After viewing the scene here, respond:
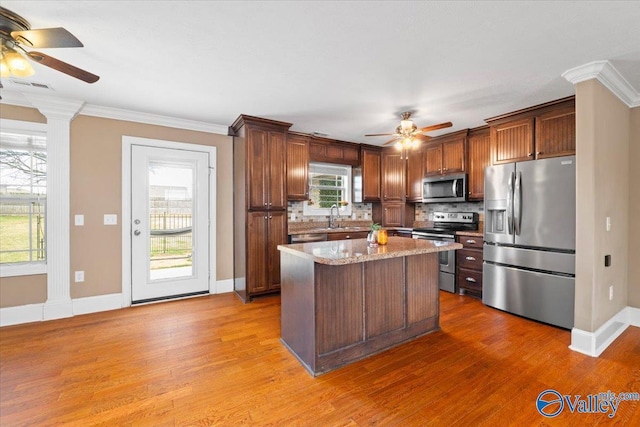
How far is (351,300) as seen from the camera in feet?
7.57

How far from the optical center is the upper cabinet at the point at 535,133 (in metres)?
3.04

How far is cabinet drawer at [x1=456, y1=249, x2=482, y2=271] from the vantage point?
3.87 metres

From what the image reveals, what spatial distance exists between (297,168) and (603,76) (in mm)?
3516

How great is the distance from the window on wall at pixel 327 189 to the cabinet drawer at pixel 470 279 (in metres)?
2.21

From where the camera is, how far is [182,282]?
3.97 meters

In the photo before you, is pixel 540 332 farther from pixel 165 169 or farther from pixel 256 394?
pixel 165 169

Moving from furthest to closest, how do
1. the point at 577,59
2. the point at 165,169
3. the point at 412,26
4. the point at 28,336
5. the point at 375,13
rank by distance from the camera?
1. the point at 165,169
2. the point at 28,336
3. the point at 577,59
4. the point at 412,26
5. the point at 375,13

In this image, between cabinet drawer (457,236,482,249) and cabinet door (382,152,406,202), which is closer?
cabinet drawer (457,236,482,249)

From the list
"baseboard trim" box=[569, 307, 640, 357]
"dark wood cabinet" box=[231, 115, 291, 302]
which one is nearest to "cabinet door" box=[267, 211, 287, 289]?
"dark wood cabinet" box=[231, 115, 291, 302]

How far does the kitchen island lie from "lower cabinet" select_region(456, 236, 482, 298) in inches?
57.8

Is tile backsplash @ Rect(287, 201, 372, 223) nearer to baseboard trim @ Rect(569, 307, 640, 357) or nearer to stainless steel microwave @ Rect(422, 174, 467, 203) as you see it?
stainless steel microwave @ Rect(422, 174, 467, 203)

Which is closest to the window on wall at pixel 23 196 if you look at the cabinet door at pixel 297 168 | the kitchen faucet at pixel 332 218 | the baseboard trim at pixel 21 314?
the baseboard trim at pixel 21 314

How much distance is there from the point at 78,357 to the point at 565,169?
15.9ft

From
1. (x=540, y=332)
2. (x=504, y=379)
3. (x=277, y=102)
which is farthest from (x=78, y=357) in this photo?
(x=540, y=332)
